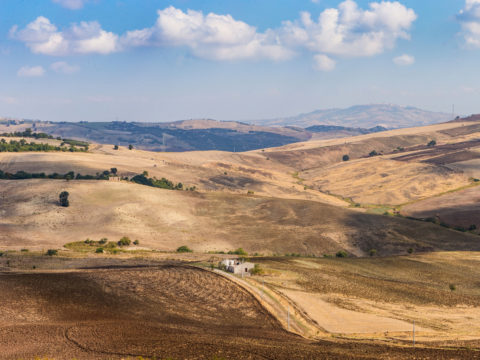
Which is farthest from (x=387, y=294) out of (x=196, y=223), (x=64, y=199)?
(x=64, y=199)

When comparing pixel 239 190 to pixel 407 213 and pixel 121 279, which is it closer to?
pixel 407 213

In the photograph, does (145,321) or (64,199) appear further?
(64,199)

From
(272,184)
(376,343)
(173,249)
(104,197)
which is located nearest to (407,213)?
(272,184)

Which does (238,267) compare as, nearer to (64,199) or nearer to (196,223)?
(196,223)

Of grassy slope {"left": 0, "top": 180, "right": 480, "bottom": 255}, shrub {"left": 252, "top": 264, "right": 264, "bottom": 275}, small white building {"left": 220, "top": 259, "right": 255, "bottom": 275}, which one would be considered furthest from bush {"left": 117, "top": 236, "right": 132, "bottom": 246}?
shrub {"left": 252, "top": 264, "right": 264, "bottom": 275}

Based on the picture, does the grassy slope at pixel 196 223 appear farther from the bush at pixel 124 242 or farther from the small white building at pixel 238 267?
the small white building at pixel 238 267

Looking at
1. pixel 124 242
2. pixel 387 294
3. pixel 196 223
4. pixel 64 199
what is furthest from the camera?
pixel 64 199

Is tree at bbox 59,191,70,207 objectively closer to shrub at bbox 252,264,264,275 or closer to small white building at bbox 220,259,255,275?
small white building at bbox 220,259,255,275

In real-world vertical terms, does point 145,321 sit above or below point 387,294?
above

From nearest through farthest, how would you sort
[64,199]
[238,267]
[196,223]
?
[238,267]
[196,223]
[64,199]
